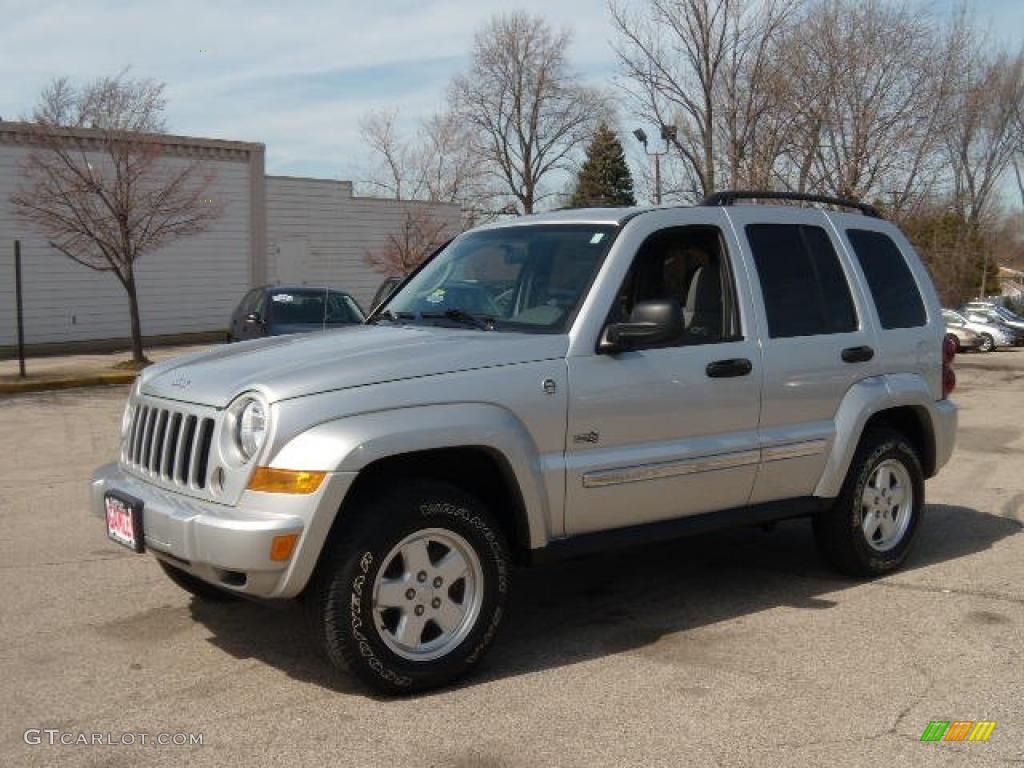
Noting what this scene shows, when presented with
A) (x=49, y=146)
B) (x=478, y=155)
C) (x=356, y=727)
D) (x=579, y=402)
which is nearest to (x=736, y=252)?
(x=579, y=402)

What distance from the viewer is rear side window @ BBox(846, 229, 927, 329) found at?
6.22 meters

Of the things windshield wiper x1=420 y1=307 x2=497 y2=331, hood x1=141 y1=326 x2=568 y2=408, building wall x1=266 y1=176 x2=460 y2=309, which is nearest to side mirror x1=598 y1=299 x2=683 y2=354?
hood x1=141 y1=326 x2=568 y2=408

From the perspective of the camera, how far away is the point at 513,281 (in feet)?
17.1

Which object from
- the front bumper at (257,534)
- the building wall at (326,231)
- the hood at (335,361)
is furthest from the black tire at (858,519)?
the building wall at (326,231)

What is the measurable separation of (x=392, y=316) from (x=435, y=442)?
4.64ft

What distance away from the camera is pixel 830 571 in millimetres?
6258

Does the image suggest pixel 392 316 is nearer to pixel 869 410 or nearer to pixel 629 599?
pixel 629 599

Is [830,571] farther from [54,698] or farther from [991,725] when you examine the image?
[54,698]

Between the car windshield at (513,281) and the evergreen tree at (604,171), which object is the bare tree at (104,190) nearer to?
the car windshield at (513,281)

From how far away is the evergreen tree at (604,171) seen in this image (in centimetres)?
5041

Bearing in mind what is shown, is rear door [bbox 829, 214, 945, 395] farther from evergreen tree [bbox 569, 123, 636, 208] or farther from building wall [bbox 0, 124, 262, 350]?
evergreen tree [bbox 569, 123, 636, 208]

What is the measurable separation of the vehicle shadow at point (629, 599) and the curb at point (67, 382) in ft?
40.6

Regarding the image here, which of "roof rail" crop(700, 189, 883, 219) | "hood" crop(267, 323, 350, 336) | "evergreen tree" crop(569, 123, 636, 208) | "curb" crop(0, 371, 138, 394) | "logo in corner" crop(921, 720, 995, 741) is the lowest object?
"curb" crop(0, 371, 138, 394)

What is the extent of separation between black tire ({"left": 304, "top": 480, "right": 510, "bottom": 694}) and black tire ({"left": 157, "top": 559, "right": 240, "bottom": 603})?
4.34 feet
